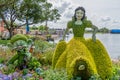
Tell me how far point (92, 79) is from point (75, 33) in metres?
1.66

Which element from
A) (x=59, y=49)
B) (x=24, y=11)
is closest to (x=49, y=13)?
(x=24, y=11)

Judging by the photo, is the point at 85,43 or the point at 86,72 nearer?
the point at 86,72

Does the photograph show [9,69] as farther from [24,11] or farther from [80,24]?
[24,11]

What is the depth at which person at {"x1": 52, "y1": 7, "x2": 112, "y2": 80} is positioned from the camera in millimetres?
7559

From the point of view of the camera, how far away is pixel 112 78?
26.7 ft

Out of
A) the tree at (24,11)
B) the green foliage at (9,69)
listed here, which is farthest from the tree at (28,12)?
the green foliage at (9,69)

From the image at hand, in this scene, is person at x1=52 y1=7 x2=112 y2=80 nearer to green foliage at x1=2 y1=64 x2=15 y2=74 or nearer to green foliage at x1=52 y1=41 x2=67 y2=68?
green foliage at x1=52 y1=41 x2=67 y2=68

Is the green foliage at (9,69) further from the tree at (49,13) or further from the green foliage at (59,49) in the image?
the tree at (49,13)

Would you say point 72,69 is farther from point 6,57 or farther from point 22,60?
point 6,57

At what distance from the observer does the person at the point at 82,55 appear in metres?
7.56

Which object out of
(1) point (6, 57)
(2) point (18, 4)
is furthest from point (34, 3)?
(1) point (6, 57)

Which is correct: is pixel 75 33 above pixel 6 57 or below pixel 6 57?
above

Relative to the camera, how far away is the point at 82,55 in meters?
7.79

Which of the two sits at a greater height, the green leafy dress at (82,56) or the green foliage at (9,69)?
the green leafy dress at (82,56)
